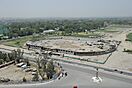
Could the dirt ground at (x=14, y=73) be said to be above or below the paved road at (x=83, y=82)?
below

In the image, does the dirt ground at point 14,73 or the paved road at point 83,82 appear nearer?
the paved road at point 83,82

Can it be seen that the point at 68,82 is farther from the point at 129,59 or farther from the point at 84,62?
the point at 129,59

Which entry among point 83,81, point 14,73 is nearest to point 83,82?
point 83,81

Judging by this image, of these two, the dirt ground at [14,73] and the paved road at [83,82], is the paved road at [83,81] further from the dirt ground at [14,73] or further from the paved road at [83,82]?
the dirt ground at [14,73]

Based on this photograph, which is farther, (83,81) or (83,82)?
(83,81)

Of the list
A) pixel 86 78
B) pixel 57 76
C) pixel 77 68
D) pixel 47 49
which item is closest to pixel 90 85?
pixel 86 78

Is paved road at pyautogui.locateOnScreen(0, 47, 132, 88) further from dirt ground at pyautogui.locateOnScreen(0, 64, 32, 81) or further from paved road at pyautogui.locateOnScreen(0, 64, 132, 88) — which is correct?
dirt ground at pyautogui.locateOnScreen(0, 64, 32, 81)

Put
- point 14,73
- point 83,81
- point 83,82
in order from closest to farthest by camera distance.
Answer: point 83,82 < point 83,81 < point 14,73

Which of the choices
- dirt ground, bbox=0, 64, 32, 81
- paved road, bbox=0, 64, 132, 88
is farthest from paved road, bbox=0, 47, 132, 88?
dirt ground, bbox=0, 64, 32, 81

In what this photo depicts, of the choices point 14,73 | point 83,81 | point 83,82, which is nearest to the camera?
point 83,82

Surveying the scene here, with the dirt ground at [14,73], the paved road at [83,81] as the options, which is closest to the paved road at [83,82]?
the paved road at [83,81]

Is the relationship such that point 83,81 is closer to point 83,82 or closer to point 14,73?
point 83,82

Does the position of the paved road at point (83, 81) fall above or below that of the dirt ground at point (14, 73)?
above
